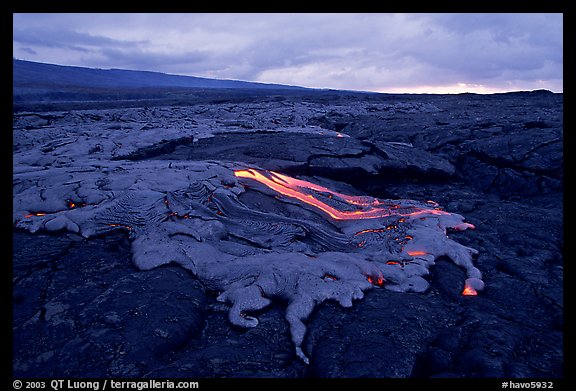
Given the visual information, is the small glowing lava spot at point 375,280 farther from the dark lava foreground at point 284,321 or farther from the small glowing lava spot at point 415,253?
the small glowing lava spot at point 415,253

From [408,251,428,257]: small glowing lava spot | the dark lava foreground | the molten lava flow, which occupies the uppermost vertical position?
the molten lava flow

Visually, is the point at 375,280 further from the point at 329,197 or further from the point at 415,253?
the point at 329,197

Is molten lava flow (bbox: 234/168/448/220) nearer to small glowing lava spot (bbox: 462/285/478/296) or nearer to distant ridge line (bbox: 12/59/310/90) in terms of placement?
small glowing lava spot (bbox: 462/285/478/296)

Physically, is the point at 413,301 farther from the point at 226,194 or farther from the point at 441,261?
the point at 226,194

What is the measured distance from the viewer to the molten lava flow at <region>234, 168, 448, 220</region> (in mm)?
6051

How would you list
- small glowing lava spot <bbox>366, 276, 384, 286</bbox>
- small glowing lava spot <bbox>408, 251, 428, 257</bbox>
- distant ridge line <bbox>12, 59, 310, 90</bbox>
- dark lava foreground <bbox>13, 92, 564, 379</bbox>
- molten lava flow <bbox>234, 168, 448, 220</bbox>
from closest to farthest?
dark lava foreground <bbox>13, 92, 564, 379</bbox> < small glowing lava spot <bbox>366, 276, 384, 286</bbox> < small glowing lava spot <bbox>408, 251, 428, 257</bbox> < molten lava flow <bbox>234, 168, 448, 220</bbox> < distant ridge line <bbox>12, 59, 310, 90</bbox>

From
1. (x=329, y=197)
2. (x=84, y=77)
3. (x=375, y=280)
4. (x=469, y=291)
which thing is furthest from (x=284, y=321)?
(x=84, y=77)

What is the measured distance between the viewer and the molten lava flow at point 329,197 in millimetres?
6051

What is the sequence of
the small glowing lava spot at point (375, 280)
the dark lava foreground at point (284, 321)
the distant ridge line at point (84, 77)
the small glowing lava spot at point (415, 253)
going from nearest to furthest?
1. the dark lava foreground at point (284, 321)
2. the small glowing lava spot at point (375, 280)
3. the small glowing lava spot at point (415, 253)
4. the distant ridge line at point (84, 77)

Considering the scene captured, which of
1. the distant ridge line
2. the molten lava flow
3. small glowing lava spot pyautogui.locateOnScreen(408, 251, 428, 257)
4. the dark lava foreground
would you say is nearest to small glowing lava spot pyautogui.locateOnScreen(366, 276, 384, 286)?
the dark lava foreground

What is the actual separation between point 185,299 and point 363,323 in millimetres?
1757

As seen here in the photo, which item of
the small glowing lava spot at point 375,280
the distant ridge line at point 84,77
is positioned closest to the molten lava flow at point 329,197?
the small glowing lava spot at point 375,280

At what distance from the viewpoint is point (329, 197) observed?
21.6 feet
